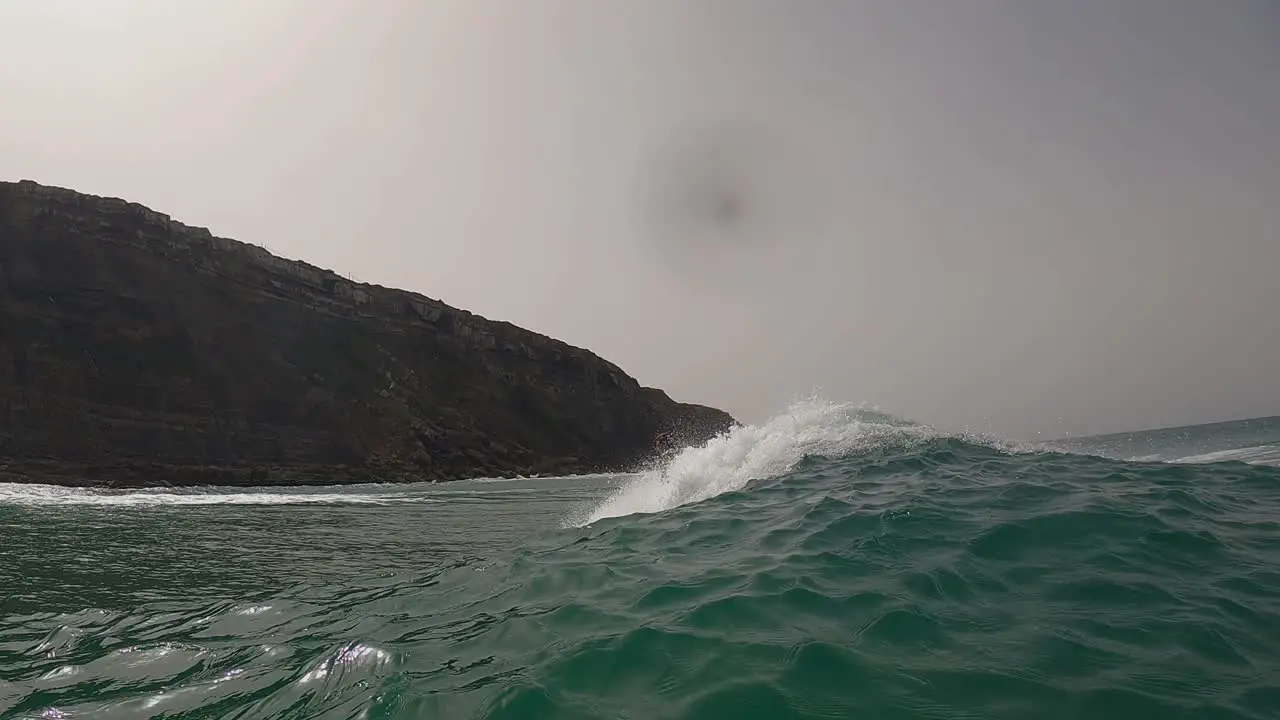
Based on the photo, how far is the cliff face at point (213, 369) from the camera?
128 feet

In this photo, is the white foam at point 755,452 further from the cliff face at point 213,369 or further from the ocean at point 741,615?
the cliff face at point 213,369

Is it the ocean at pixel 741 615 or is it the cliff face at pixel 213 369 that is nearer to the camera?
the ocean at pixel 741 615

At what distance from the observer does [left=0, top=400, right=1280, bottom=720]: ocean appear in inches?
149

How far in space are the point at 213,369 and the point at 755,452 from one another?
46.2m

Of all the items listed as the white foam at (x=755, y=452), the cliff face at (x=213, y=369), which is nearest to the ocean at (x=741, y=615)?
the white foam at (x=755, y=452)

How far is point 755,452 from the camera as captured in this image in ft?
51.7

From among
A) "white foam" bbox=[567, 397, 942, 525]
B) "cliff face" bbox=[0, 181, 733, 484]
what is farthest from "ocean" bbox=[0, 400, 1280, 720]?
"cliff face" bbox=[0, 181, 733, 484]

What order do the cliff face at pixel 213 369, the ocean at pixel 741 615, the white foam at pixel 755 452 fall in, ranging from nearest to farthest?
the ocean at pixel 741 615
the white foam at pixel 755 452
the cliff face at pixel 213 369

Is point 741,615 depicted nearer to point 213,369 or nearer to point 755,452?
point 755,452

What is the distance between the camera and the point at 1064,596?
516 cm

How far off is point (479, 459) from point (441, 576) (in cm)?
5147

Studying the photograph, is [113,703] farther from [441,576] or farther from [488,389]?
[488,389]

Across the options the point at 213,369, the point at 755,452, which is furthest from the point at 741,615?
the point at 213,369

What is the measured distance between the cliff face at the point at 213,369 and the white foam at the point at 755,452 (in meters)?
38.6
